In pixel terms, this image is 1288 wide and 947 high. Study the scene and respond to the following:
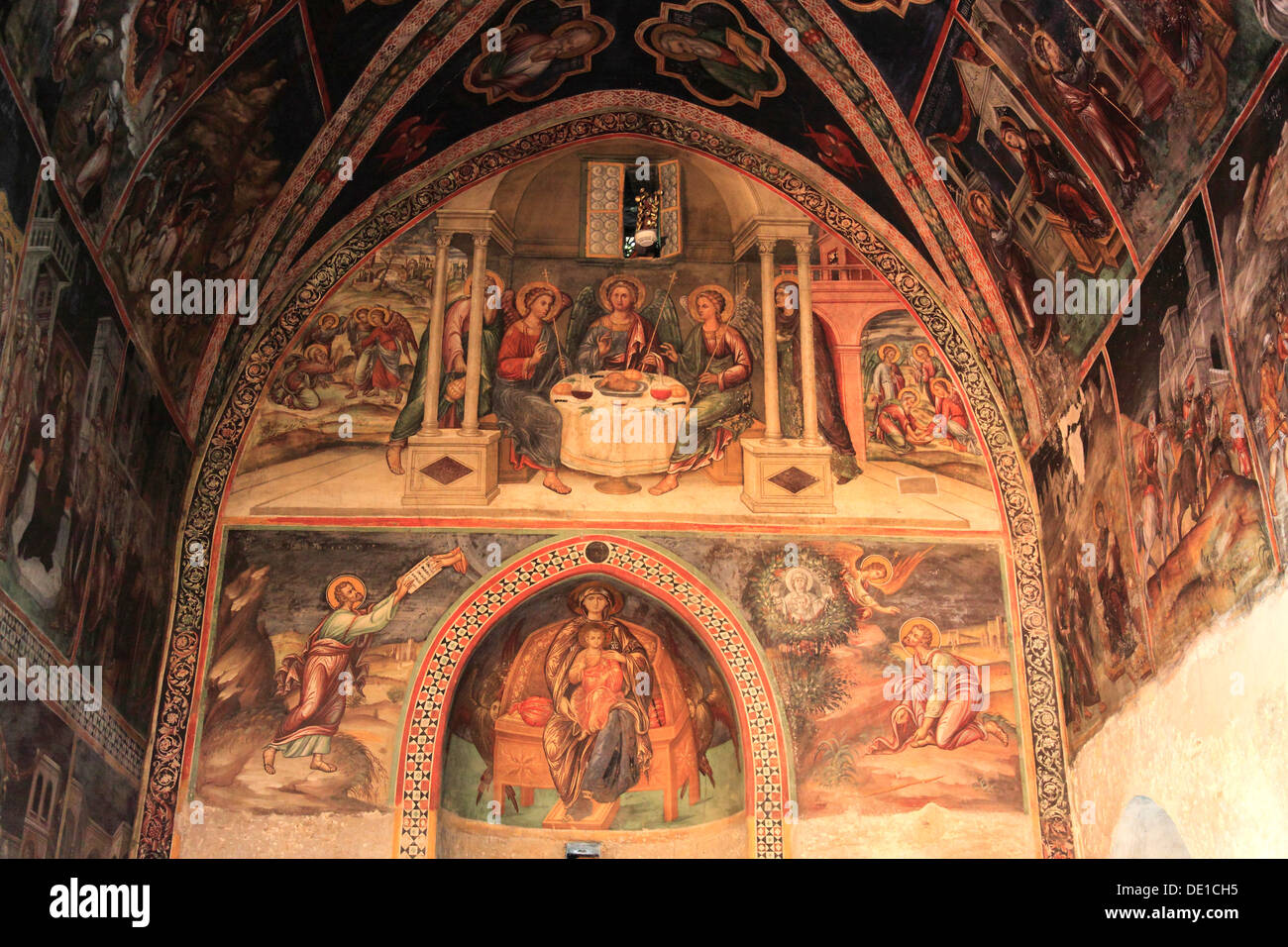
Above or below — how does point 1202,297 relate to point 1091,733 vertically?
above

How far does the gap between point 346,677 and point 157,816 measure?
5.55 feet

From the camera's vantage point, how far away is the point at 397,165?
13016mm

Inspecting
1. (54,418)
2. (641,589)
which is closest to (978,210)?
(641,589)

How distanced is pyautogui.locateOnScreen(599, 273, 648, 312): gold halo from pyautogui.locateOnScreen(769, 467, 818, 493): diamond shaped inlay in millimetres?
1994

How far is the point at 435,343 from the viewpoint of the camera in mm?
12898

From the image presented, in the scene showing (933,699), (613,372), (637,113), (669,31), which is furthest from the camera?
(637,113)

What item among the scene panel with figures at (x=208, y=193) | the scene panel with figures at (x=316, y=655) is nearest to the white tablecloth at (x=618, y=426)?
the scene panel with figures at (x=316, y=655)

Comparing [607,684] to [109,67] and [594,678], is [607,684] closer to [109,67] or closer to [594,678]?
[594,678]

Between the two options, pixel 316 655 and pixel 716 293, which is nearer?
pixel 316 655

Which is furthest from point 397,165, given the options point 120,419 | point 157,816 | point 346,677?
point 157,816

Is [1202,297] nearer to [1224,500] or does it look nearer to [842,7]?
[1224,500]

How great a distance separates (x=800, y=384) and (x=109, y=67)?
241 inches

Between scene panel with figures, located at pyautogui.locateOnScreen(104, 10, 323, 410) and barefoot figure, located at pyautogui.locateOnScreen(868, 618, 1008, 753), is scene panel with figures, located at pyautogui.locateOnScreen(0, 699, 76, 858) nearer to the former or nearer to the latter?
scene panel with figures, located at pyautogui.locateOnScreen(104, 10, 323, 410)

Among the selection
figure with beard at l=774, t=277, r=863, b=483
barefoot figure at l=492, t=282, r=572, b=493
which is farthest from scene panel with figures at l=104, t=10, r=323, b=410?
figure with beard at l=774, t=277, r=863, b=483
